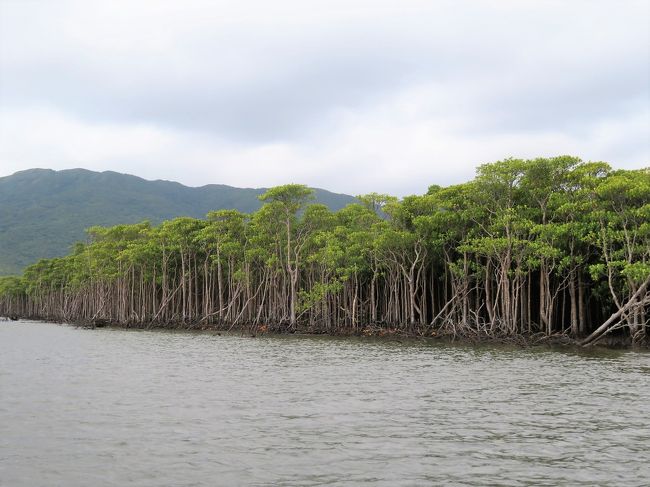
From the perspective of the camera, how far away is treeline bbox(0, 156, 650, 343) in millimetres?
39562

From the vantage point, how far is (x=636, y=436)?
1352 cm

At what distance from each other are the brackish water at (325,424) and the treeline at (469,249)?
44.0ft

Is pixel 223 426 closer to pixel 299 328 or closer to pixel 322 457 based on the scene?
pixel 322 457

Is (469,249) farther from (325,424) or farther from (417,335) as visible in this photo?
(325,424)

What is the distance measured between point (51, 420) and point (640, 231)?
3417cm

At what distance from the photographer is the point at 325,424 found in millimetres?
14617

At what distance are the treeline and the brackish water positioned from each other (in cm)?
1340

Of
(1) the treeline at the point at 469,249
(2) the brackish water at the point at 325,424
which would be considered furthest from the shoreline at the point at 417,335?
(2) the brackish water at the point at 325,424

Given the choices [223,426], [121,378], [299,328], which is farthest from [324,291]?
[223,426]

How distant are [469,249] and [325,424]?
32.8 m

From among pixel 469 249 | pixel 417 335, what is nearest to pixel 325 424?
pixel 469 249

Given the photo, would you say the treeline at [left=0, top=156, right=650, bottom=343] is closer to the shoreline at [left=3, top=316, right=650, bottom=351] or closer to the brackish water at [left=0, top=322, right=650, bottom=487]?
the shoreline at [left=3, top=316, right=650, bottom=351]

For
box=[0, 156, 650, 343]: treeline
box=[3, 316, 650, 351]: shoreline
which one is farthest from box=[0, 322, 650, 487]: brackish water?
box=[0, 156, 650, 343]: treeline

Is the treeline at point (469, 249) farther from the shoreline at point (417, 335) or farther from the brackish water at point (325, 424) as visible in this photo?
the brackish water at point (325, 424)
